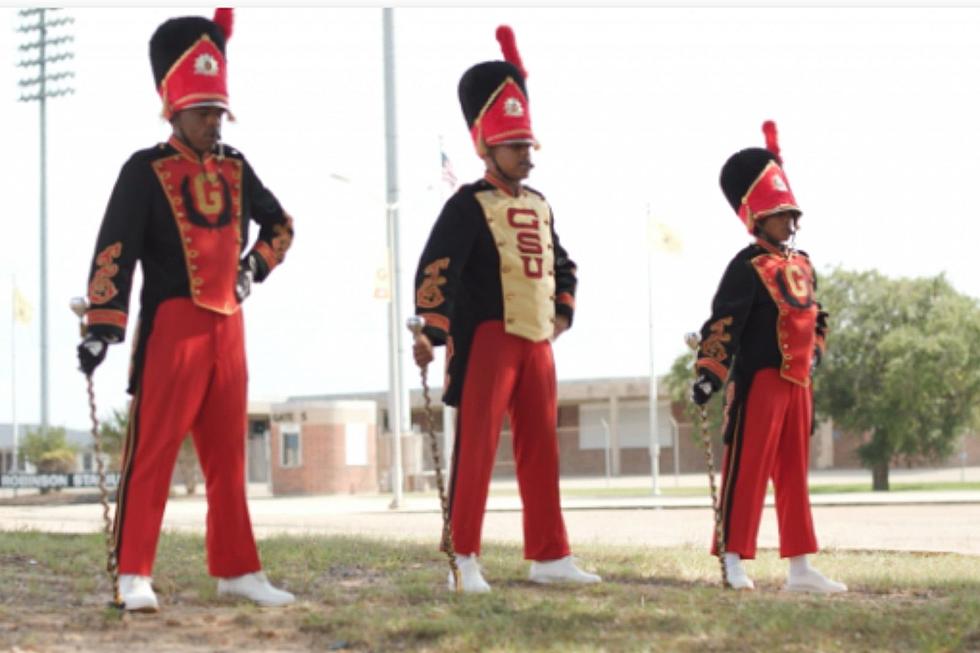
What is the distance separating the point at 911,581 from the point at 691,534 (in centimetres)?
793

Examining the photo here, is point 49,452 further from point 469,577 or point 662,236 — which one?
point 469,577

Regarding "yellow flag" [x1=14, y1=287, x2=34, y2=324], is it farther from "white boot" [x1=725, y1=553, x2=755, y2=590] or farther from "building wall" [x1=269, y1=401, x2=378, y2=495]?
"white boot" [x1=725, y1=553, x2=755, y2=590]

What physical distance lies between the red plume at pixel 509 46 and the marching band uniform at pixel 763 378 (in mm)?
1444

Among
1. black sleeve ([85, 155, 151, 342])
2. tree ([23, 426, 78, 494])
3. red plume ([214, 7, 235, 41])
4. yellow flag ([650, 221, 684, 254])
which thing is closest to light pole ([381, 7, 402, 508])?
yellow flag ([650, 221, 684, 254])

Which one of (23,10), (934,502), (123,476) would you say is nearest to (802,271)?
(123,476)

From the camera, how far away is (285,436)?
41594 millimetres

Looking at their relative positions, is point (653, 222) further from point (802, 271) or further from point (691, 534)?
point (802, 271)

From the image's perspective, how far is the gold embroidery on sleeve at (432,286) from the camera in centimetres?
738

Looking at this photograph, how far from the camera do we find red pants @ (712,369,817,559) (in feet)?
26.5

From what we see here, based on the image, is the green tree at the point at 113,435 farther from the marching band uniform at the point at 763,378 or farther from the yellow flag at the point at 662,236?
the marching band uniform at the point at 763,378

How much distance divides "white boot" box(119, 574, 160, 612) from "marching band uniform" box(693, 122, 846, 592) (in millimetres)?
3070

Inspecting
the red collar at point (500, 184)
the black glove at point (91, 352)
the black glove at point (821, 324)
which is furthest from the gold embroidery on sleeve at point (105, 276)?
the black glove at point (821, 324)

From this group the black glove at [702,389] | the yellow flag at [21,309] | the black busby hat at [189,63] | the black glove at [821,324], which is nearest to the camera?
the black busby hat at [189,63]

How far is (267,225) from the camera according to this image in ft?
23.8
